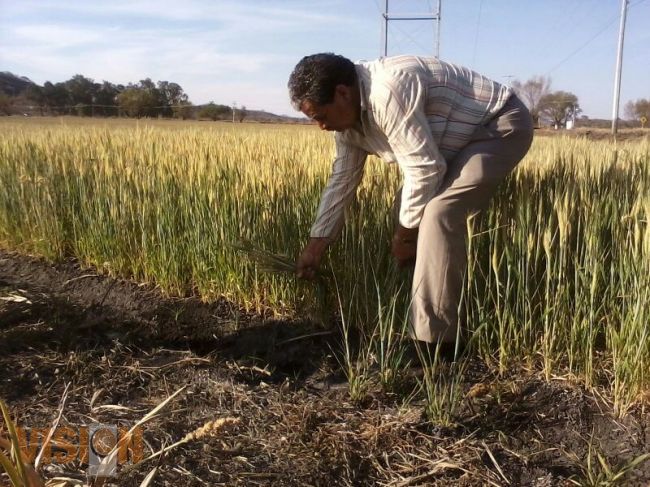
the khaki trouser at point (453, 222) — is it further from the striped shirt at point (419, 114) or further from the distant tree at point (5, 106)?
the distant tree at point (5, 106)

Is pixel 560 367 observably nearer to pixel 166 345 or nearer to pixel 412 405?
pixel 412 405

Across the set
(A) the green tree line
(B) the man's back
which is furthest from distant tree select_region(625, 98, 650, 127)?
(B) the man's back

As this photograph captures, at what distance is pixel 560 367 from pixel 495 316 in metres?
0.30

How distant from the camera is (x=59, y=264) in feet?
11.4

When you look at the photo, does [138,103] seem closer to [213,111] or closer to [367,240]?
[213,111]

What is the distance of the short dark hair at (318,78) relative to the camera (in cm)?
186

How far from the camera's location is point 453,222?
2016 millimetres

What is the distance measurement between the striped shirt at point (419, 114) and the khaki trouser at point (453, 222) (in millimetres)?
54

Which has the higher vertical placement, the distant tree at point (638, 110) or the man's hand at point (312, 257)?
the distant tree at point (638, 110)

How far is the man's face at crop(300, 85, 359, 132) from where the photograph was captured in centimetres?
191

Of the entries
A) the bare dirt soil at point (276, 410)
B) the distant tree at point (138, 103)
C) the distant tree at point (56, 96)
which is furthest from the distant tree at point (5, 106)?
the bare dirt soil at point (276, 410)

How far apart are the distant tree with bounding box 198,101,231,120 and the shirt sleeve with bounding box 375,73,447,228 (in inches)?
1453

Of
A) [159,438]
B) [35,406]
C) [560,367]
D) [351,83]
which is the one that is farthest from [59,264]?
[560,367]

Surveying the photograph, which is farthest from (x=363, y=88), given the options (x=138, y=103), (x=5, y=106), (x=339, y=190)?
(x=138, y=103)
